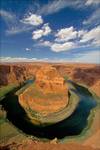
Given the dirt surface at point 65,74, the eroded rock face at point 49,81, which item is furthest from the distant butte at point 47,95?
the dirt surface at point 65,74

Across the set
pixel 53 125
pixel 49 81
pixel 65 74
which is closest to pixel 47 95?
pixel 49 81

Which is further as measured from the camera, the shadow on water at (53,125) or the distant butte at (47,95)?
the distant butte at (47,95)

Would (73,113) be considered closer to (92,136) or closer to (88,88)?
(92,136)

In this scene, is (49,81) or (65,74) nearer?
(49,81)

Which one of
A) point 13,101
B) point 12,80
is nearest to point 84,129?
point 13,101

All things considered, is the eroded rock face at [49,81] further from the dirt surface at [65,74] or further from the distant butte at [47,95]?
the dirt surface at [65,74]

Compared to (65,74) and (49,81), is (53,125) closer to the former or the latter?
(49,81)
